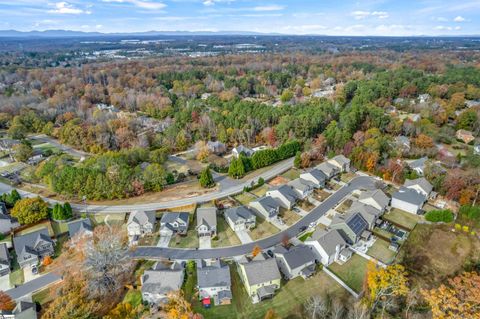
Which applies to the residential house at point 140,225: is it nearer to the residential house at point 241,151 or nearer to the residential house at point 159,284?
the residential house at point 159,284

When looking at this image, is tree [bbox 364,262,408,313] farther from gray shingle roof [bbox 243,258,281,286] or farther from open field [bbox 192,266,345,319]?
gray shingle roof [bbox 243,258,281,286]

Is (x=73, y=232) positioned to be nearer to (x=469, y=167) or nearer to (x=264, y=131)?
(x=264, y=131)

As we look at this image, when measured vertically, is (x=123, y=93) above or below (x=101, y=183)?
above

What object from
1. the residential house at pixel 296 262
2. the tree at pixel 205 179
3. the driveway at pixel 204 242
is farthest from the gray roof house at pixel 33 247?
the residential house at pixel 296 262

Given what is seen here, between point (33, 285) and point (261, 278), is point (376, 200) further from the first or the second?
point (33, 285)

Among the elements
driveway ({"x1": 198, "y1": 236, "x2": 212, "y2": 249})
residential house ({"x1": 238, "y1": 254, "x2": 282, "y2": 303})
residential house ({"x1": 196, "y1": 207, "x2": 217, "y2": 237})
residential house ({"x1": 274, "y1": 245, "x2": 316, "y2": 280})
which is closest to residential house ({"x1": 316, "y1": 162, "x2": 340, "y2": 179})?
residential house ({"x1": 274, "y1": 245, "x2": 316, "y2": 280})

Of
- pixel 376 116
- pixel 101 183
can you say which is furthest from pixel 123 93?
pixel 376 116

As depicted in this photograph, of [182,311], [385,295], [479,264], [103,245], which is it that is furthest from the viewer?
[479,264]
